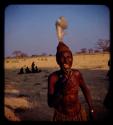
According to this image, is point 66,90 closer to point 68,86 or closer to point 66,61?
point 68,86

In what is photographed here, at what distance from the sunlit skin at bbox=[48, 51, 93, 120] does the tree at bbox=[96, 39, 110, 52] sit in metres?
0.13

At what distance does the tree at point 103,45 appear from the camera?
3.26 ft

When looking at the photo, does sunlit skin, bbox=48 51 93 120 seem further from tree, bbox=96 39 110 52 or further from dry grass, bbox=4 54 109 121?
tree, bbox=96 39 110 52

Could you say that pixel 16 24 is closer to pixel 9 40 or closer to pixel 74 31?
pixel 9 40

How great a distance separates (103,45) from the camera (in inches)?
39.1

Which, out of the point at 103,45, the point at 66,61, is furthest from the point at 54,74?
the point at 103,45

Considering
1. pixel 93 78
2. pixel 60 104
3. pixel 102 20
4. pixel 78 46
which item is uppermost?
pixel 102 20

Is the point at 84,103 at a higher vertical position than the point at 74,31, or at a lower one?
lower

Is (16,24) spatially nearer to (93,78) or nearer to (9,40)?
(9,40)

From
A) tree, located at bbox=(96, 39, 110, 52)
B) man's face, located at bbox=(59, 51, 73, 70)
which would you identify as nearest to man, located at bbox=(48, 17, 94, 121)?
man's face, located at bbox=(59, 51, 73, 70)

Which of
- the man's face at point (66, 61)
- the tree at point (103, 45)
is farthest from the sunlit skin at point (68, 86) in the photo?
the tree at point (103, 45)
